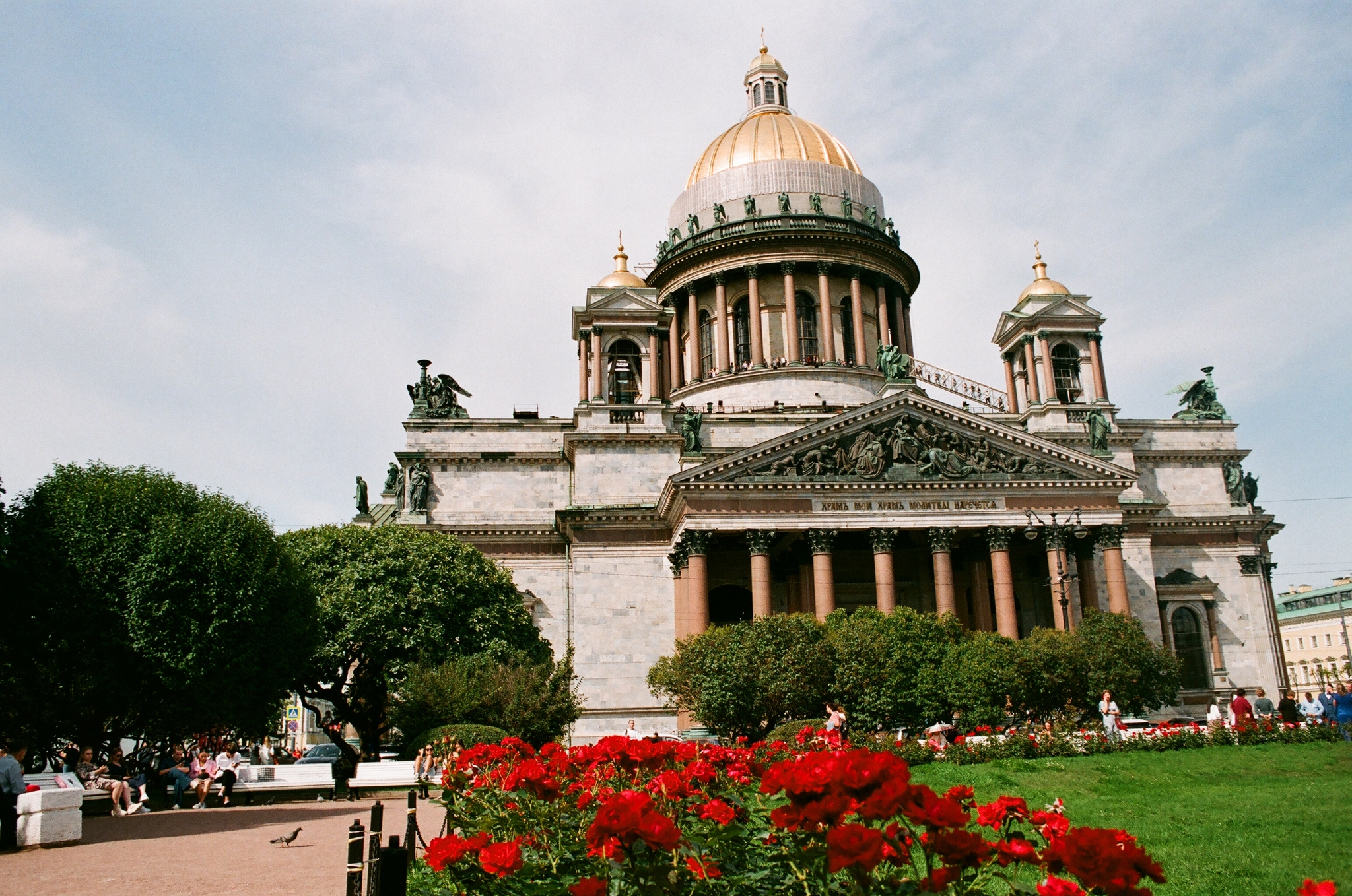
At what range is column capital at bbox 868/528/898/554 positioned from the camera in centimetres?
3931


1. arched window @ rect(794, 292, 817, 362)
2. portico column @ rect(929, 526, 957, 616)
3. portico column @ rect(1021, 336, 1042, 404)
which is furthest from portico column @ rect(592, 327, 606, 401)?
portico column @ rect(1021, 336, 1042, 404)

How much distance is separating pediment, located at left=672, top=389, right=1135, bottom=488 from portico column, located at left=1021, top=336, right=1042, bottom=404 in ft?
31.5

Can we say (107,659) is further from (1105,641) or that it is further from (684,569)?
(1105,641)

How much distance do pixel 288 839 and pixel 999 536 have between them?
2984cm

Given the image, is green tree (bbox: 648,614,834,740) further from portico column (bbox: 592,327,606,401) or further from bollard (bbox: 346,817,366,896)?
bollard (bbox: 346,817,366,896)

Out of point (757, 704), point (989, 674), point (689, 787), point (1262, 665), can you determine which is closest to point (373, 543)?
point (757, 704)

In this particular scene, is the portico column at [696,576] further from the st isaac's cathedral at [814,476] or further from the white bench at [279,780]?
the white bench at [279,780]

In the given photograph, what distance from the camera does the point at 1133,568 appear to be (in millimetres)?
45312

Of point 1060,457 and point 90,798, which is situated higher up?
point 1060,457

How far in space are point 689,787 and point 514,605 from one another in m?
31.2

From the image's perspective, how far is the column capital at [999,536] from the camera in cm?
3962

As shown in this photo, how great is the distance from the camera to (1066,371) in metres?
51.2

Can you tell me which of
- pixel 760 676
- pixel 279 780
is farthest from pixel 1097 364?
pixel 279 780

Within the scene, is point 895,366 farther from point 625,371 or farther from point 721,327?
point 721,327
